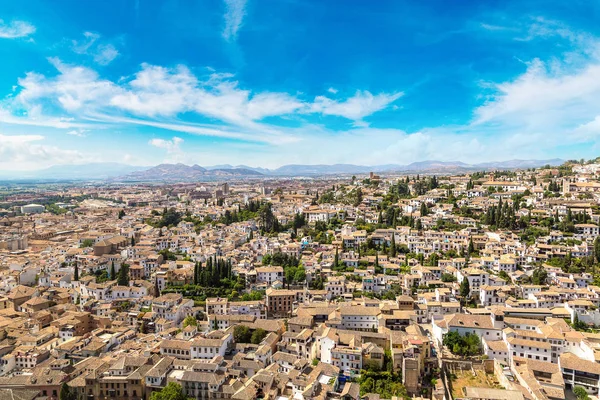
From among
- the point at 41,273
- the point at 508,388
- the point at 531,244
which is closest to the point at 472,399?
the point at 508,388

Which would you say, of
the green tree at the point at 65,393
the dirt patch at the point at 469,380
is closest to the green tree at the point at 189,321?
the green tree at the point at 65,393

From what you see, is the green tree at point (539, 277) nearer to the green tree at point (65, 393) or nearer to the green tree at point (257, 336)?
the green tree at point (257, 336)

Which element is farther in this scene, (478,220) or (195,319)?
(478,220)

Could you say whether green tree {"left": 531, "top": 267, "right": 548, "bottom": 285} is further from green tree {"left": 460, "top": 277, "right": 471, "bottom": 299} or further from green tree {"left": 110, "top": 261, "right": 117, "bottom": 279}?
green tree {"left": 110, "top": 261, "right": 117, "bottom": 279}

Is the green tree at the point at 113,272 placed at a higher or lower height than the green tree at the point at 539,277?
lower

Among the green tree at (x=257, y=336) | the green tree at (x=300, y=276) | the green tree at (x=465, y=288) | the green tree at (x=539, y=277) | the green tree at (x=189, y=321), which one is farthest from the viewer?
the green tree at (x=300, y=276)

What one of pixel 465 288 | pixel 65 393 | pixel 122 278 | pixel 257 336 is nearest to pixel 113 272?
pixel 122 278

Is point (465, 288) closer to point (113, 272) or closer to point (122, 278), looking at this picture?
point (122, 278)

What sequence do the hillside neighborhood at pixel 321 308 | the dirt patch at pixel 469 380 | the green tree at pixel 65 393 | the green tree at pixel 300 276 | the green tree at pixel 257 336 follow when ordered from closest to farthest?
the green tree at pixel 65 393 → the hillside neighborhood at pixel 321 308 → the dirt patch at pixel 469 380 → the green tree at pixel 257 336 → the green tree at pixel 300 276

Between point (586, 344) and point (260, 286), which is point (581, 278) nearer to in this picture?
point (586, 344)
